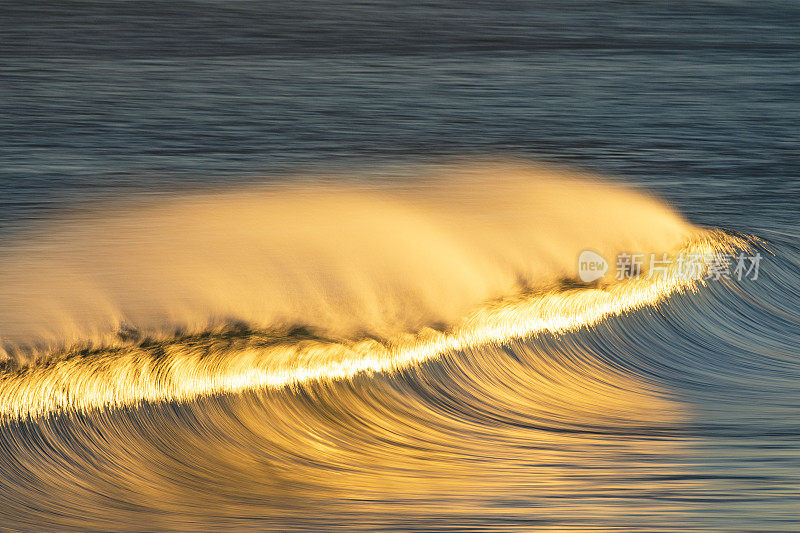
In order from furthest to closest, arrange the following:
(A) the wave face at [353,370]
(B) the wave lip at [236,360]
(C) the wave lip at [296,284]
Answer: (C) the wave lip at [296,284] < (B) the wave lip at [236,360] < (A) the wave face at [353,370]

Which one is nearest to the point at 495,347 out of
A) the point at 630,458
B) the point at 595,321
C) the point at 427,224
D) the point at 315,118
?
the point at 595,321

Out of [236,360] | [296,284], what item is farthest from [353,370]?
[296,284]

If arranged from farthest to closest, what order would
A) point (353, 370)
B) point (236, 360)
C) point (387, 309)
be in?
point (387, 309)
point (353, 370)
point (236, 360)

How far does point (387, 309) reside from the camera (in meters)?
2.79

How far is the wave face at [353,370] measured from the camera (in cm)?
194

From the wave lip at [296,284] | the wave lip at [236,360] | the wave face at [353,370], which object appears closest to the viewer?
the wave face at [353,370]

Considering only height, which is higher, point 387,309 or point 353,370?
point 387,309

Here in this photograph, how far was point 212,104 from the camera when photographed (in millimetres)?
6043

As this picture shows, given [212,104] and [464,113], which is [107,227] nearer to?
[212,104]

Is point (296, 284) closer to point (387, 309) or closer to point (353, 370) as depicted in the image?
point (387, 309)

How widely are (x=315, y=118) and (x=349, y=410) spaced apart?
3658 mm

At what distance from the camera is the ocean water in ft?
6.49

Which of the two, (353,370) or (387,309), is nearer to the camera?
(353,370)

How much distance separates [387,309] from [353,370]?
0.30m
